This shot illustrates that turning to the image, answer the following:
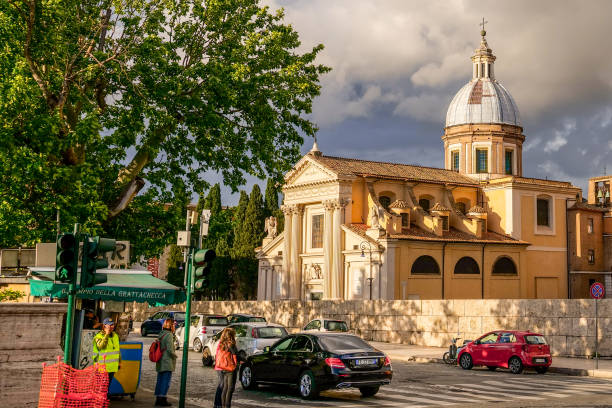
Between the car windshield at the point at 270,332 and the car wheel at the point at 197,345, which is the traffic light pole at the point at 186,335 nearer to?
the car windshield at the point at 270,332

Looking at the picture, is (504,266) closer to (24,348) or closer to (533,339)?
Result: (533,339)

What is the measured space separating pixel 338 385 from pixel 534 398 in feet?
15.2

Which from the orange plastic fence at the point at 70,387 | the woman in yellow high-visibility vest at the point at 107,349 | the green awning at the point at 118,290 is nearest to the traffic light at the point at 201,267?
the green awning at the point at 118,290

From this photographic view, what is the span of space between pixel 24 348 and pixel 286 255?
53.9 meters

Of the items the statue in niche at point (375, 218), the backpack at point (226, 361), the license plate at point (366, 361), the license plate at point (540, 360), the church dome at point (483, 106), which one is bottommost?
the license plate at point (540, 360)

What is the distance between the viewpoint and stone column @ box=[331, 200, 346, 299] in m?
58.4

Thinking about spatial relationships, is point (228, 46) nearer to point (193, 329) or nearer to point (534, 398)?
point (534, 398)

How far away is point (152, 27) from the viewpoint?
820 inches

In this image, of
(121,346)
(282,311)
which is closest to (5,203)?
(121,346)

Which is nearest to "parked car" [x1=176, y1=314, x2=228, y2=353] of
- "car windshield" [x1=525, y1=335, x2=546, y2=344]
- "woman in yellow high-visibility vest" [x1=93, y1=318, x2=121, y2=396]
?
"car windshield" [x1=525, y1=335, x2=546, y2=344]

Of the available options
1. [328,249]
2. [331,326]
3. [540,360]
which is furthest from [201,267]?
[328,249]

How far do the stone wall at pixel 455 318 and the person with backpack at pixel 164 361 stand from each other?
1923cm

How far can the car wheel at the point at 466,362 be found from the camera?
Answer: 26344 mm

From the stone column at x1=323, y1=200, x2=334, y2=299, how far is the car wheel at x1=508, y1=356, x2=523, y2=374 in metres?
34.7
